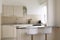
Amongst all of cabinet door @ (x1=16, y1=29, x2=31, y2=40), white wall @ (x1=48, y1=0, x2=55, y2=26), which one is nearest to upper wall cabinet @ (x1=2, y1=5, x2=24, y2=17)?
white wall @ (x1=48, y1=0, x2=55, y2=26)

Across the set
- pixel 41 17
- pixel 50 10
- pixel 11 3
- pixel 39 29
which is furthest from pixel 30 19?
pixel 39 29

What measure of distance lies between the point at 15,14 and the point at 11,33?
51.2 inches

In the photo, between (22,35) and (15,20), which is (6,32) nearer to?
(15,20)

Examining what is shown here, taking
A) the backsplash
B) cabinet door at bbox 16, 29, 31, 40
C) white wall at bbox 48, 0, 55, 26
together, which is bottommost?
cabinet door at bbox 16, 29, 31, 40

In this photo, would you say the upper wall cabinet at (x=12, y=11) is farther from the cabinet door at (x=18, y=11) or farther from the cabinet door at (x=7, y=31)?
the cabinet door at (x=7, y=31)

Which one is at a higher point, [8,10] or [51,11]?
[8,10]

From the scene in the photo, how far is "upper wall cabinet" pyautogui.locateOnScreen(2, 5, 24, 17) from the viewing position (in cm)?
610

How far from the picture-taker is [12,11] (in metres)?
6.16

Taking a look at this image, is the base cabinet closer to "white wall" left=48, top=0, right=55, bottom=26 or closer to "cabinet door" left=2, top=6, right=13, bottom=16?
"cabinet door" left=2, top=6, right=13, bottom=16

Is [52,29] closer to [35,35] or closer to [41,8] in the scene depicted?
[35,35]

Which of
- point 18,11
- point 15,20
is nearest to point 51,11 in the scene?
point 18,11

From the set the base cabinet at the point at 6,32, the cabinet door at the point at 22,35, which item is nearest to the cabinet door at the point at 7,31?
the base cabinet at the point at 6,32

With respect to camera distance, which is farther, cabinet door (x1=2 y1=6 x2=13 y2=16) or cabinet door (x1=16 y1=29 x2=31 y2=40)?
cabinet door (x1=2 y1=6 x2=13 y2=16)

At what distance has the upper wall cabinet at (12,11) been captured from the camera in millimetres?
6102
